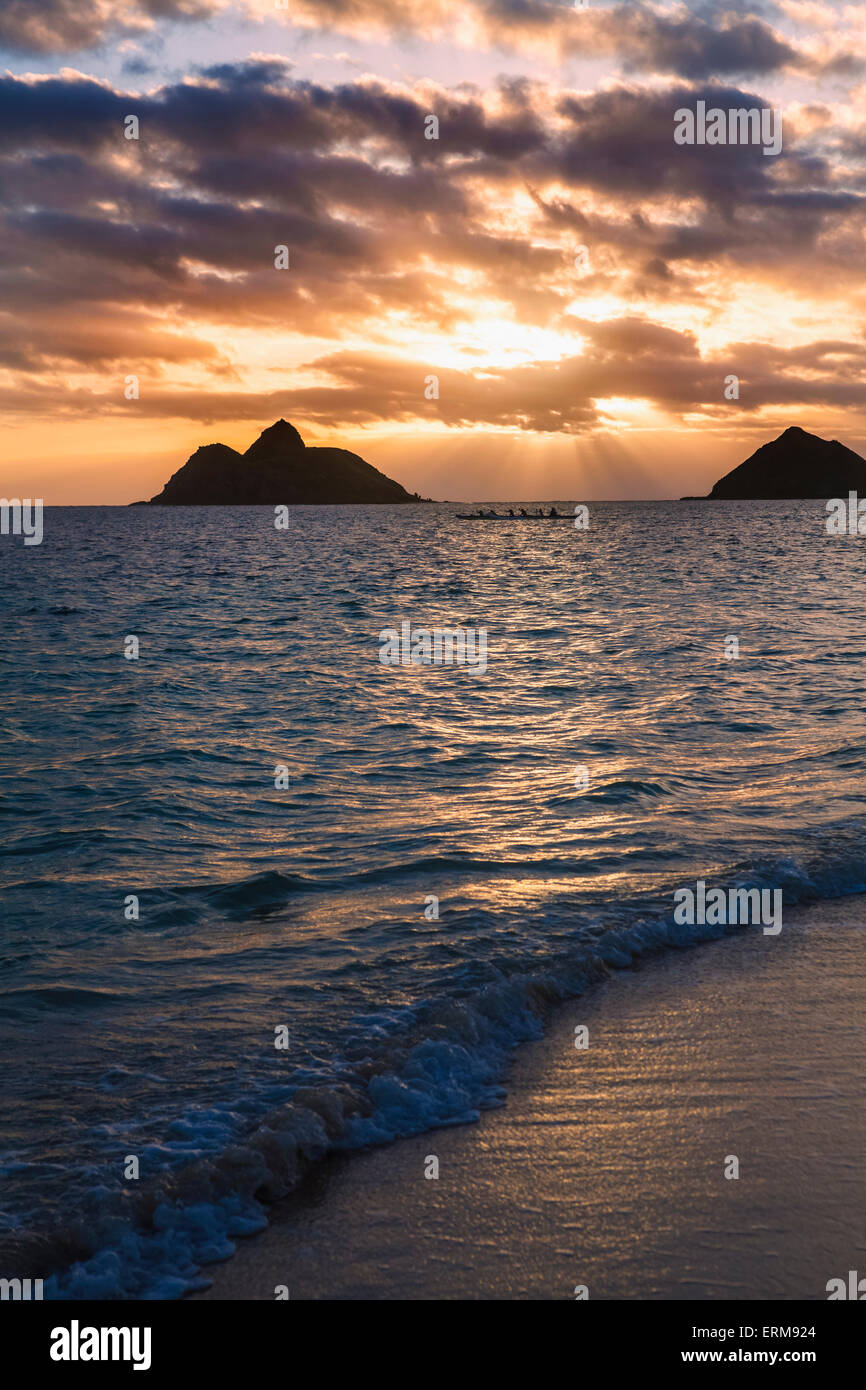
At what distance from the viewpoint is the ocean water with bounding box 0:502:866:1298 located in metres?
6.22

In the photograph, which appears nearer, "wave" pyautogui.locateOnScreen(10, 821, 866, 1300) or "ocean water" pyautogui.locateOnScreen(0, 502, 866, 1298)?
"wave" pyautogui.locateOnScreen(10, 821, 866, 1300)

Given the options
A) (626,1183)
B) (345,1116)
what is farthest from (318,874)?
(626,1183)

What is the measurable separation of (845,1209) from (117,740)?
16.1 metres

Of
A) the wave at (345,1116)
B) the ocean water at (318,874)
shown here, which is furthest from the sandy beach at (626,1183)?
the ocean water at (318,874)

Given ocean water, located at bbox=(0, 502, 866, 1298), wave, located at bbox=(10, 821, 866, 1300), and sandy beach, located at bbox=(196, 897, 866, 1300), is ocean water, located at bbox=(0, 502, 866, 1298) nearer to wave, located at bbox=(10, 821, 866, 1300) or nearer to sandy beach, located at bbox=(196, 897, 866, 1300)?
wave, located at bbox=(10, 821, 866, 1300)

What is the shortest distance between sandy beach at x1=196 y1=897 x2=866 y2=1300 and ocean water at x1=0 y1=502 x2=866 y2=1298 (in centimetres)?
39

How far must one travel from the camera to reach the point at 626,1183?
5.57 meters

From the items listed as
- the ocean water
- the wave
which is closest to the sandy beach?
the wave

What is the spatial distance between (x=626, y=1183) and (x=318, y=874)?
247 inches

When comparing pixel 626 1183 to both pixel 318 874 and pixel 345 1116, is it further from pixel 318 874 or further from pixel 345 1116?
pixel 318 874

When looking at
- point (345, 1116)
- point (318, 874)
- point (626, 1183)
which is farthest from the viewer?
point (318, 874)

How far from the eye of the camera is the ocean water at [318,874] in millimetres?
6219

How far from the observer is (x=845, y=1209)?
17.2 ft

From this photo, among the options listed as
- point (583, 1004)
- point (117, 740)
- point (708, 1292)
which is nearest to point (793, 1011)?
point (583, 1004)
